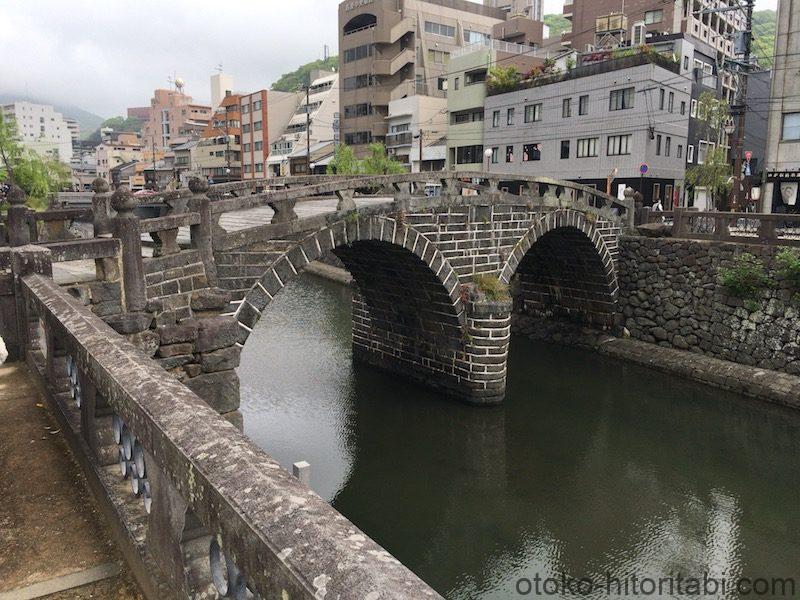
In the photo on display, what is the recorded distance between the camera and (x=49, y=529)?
3531 millimetres

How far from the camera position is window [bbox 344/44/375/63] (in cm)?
5372

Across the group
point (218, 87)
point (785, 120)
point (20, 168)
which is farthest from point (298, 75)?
point (785, 120)

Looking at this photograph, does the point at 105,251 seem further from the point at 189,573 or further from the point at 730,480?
the point at 730,480

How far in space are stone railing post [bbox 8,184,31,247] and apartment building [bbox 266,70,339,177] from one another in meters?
49.3

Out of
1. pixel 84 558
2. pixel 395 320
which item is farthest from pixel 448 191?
pixel 84 558

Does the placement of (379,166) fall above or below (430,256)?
above

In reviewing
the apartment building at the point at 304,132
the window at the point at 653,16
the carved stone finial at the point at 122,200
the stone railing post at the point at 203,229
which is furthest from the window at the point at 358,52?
the carved stone finial at the point at 122,200

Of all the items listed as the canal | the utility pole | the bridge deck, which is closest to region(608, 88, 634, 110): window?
the utility pole

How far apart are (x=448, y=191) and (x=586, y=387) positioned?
7.51 m

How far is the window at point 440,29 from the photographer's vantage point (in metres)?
53.8

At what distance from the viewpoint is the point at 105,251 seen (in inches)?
318

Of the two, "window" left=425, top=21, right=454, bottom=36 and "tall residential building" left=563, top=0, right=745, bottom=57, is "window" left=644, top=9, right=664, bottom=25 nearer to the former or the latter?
"tall residential building" left=563, top=0, right=745, bottom=57

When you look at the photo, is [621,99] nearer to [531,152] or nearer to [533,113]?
[533,113]

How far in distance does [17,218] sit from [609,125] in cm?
3126
